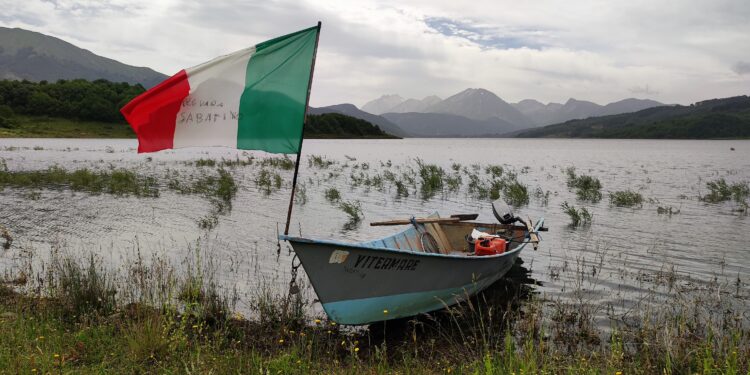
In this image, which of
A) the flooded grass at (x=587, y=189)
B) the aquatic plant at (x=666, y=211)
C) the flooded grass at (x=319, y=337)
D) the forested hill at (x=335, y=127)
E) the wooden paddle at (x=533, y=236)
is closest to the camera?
the flooded grass at (x=319, y=337)

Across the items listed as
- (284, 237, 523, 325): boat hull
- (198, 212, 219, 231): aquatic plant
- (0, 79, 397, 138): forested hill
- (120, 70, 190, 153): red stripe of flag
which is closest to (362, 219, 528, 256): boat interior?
(284, 237, 523, 325): boat hull

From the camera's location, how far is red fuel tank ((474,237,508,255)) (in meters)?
12.2

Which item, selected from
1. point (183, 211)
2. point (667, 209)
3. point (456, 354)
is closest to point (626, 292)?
point (456, 354)

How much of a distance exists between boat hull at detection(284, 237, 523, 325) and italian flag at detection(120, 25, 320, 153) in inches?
65.3

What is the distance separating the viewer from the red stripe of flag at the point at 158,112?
6.79 meters

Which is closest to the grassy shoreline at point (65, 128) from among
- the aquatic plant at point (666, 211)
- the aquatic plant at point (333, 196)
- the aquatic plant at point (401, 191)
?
the aquatic plant at point (333, 196)

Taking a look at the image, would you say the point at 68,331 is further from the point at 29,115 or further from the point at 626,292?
the point at 29,115

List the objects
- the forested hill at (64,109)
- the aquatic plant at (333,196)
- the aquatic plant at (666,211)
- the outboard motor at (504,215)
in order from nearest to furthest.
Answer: the outboard motor at (504,215) → the aquatic plant at (666,211) → the aquatic plant at (333,196) → the forested hill at (64,109)

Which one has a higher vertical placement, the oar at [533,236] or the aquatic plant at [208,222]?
the oar at [533,236]

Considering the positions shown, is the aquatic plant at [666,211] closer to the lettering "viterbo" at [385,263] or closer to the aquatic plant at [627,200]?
the aquatic plant at [627,200]

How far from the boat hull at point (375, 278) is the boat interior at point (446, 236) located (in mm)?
2116

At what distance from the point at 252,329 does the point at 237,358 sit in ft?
6.26

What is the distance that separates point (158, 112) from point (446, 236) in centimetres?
953

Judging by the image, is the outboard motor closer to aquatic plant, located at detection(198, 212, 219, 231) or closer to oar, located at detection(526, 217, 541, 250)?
oar, located at detection(526, 217, 541, 250)
